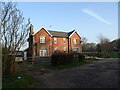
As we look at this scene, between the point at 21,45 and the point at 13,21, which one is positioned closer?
the point at 13,21

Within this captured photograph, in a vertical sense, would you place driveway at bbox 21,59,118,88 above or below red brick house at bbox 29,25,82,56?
below

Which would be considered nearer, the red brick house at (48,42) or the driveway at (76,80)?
the driveway at (76,80)

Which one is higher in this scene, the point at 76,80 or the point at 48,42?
the point at 48,42

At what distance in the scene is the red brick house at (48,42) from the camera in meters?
27.0

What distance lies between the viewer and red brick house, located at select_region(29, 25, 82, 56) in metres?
27.0

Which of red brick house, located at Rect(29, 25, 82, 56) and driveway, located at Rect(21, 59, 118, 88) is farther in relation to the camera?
red brick house, located at Rect(29, 25, 82, 56)

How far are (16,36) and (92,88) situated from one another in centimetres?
634

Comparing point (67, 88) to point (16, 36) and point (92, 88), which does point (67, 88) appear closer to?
point (92, 88)

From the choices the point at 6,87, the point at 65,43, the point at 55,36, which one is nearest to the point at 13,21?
the point at 6,87

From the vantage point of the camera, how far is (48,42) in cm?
2884

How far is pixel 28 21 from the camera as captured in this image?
9.05 metres

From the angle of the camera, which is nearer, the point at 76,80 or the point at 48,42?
the point at 76,80

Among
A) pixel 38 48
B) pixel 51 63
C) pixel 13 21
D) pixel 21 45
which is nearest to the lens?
pixel 13 21

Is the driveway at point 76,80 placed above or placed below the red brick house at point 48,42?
below
